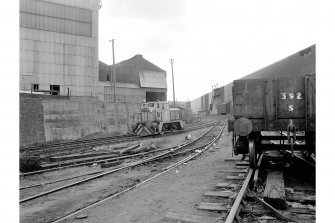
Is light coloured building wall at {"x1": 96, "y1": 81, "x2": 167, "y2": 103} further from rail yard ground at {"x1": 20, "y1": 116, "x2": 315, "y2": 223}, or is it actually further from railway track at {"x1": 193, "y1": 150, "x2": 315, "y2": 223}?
railway track at {"x1": 193, "y1": 150, "x2": 315, "y2": 223}

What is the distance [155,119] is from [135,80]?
20.5 meters

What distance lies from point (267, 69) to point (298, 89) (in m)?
15.4

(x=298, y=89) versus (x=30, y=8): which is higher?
(x=30, y=8)

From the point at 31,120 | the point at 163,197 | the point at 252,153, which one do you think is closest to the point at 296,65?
the point at 252,153

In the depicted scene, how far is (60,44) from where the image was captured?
91.0 ft

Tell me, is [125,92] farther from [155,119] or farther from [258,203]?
[258,203]

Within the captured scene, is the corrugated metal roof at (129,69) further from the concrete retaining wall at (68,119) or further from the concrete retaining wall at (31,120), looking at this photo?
the concrete retaining wall at (31,120)

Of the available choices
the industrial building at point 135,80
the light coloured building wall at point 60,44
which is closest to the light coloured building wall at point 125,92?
the industrial building at point 135,80

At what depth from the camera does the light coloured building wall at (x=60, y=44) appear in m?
26.2

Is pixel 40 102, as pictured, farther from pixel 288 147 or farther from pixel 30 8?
pixel 288 147

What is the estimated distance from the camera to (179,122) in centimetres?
2344

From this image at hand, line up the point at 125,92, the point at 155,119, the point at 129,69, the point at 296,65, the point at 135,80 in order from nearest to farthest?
the point at 296,65
the point at 155,119
the point at 125,92
the point at 135,80
the point at 129,69

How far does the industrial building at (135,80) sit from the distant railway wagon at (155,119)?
52.9 ft
